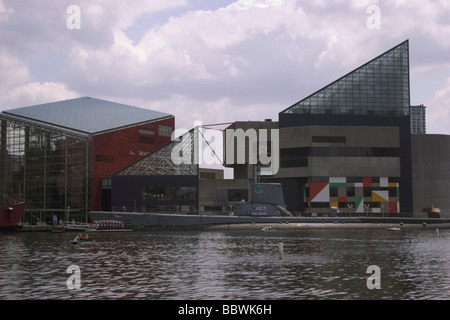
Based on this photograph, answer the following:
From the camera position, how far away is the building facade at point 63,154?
130500mm

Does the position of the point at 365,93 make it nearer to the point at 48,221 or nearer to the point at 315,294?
the point at 48,221

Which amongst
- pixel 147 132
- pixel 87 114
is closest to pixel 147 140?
pixel 147 132

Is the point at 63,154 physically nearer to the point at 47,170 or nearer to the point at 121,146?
the point at 47,170

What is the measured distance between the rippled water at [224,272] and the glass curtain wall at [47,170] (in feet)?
→ 227

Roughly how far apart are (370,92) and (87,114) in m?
70.2

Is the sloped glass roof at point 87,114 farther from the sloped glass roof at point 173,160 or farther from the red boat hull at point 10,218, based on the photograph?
the red boat hull at point 10,218

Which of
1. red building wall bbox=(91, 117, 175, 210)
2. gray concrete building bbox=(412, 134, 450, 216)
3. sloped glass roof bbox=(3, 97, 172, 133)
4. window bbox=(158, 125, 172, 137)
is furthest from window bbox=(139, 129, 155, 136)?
gray concrete building bbox=(412, 134, 450, 216)

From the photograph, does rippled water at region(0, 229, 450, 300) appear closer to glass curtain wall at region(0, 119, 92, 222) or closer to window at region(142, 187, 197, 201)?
window at region(142, 187, 197, 201)

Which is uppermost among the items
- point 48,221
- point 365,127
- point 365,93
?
point 365,93

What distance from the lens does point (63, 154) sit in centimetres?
13150

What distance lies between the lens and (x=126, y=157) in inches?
5536
